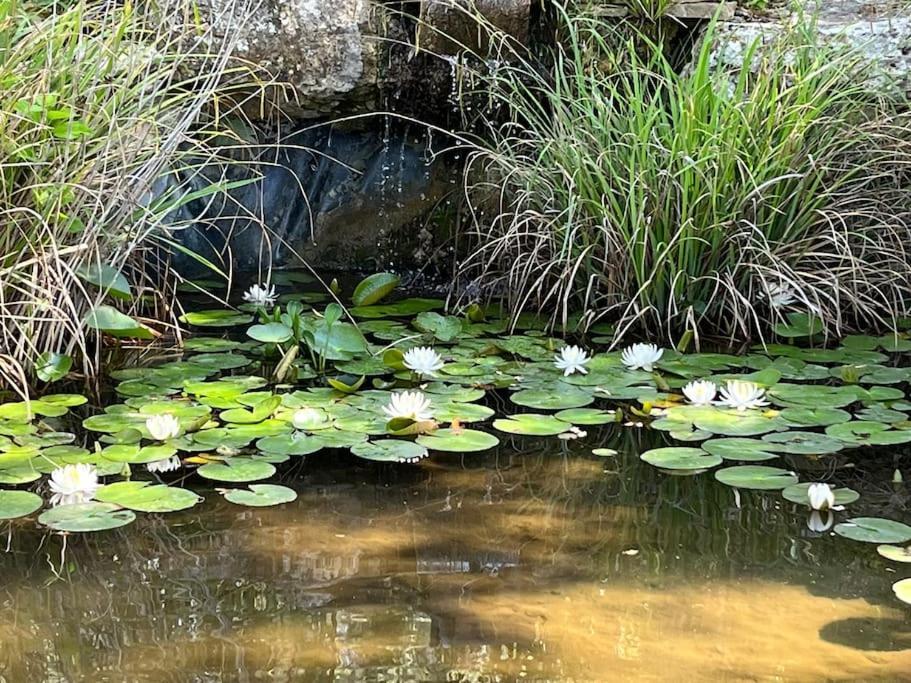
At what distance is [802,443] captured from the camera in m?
2.40

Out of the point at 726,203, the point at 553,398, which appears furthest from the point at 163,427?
the point at 726,203

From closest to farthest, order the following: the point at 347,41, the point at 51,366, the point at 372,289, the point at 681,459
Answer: the point at 681,459, the point at 51,366, the point at 372,289, the point at 347,41

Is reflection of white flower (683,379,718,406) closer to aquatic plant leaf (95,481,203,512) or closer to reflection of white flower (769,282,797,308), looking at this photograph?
reflection of white flower (769,282,797,308)

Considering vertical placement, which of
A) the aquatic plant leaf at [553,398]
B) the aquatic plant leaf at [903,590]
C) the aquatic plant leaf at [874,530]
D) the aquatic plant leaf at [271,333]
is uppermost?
the aquatic plant leaf at [271,333]

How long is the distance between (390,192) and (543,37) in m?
0.78

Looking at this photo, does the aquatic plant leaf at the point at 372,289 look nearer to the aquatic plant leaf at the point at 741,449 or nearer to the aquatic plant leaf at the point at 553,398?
the aquatic plant leaf at the point at 553,398

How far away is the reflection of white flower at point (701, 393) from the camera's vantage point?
8.55 ft

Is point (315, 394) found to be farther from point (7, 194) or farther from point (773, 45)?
point (773, 45)

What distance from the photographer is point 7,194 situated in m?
2.72

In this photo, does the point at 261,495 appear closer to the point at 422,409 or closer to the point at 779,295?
the point at 422,409

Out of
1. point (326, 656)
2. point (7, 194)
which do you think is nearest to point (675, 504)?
point (326, 656)

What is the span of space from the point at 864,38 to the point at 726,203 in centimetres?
95

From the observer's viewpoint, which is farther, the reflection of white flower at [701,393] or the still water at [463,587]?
the reflection of white flower at [701,393]

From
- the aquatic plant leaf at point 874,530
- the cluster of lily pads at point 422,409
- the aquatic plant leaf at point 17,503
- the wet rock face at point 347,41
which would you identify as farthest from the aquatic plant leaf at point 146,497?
the wet rock face at point 347,41
